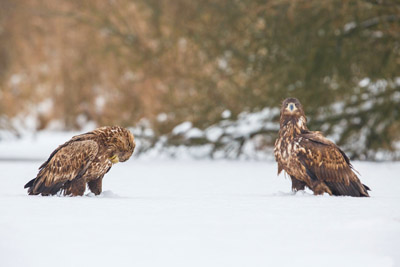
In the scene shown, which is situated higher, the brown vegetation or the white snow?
the brown vegetation

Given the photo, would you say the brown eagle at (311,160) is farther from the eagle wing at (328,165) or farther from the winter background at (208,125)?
the winter background at (208,125)

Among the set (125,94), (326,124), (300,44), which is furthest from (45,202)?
(125,94)

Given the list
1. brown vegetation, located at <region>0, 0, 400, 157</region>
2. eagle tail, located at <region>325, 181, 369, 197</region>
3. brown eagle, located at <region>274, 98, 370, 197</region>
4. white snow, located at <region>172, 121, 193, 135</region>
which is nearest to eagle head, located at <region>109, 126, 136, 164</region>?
brown eagle, located at <region>274, 98, 370, 197</region>

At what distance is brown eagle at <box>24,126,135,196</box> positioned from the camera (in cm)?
536

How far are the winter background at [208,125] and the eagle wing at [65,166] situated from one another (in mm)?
213

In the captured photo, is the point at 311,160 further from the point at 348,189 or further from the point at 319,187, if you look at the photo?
the point at 348,189

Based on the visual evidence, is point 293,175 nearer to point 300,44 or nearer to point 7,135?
point 300,44

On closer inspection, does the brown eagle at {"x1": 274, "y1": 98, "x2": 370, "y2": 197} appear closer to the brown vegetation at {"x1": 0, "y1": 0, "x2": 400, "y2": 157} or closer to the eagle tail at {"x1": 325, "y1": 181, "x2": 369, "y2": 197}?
the eagle tail at {"x1": 325, "y1": 181, "x2": 369, "y2": 197}

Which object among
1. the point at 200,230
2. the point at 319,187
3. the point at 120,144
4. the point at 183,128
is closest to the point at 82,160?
the point at 120,144

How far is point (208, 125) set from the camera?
37.9 feet

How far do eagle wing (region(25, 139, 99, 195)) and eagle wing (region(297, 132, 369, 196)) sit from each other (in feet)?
5.63

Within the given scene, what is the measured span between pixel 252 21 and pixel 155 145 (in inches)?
111

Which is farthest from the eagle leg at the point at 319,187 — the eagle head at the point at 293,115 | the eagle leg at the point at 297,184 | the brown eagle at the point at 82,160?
the brown eagle at the point at 82,160

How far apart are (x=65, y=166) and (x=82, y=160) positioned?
17 cm
